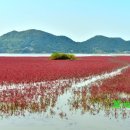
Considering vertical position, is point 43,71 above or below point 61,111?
above

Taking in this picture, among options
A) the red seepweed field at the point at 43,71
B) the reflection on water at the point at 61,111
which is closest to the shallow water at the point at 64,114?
the reflection on water at the point at 61,111

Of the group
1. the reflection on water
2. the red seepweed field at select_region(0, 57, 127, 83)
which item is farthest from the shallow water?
the red seepweed field at select_region(0, 57, 127, 83)

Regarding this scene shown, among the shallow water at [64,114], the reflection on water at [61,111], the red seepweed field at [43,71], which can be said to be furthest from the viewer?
the red seepweed field at [43,71]

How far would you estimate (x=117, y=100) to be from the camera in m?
18.4

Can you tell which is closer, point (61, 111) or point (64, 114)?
point (64, 114)

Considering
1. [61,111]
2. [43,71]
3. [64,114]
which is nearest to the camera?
[64,114]

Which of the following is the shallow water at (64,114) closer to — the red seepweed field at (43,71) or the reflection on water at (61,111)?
the reflection on water at (61,111)

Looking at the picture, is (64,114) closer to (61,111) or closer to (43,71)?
(61,111)

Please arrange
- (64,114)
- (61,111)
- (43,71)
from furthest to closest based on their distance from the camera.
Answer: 1. (43,71)
2. (61,111)
3. (64,114)

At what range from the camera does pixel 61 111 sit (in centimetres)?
1548

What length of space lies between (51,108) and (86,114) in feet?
5.86

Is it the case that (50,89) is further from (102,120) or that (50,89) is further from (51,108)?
(102,120)

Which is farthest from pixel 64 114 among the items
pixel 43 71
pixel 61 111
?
pixel 43 71

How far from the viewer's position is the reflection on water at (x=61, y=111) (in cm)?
1311
